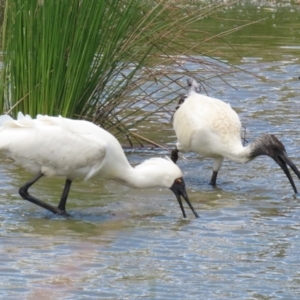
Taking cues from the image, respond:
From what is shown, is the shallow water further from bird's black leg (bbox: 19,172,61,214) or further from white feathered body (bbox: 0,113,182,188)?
white feathered body (bbox: 0,113,182,188)

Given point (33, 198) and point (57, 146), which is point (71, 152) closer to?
point (57, 146)

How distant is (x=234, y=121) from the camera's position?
909cm

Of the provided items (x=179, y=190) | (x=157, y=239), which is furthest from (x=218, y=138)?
(x=157, y=239)

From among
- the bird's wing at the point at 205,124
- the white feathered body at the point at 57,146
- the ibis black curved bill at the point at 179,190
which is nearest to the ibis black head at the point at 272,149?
the bird's wing at the point at 205,124

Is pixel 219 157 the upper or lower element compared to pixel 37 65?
lower

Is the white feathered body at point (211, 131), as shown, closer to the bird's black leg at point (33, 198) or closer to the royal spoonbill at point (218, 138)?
the royal spoonbill at point (218, 138)

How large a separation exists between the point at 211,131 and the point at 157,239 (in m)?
2.18

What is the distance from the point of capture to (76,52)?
8891mm

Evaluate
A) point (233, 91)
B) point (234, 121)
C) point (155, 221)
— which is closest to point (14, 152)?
point (155, 221)

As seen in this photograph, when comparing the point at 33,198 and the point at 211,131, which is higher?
the point at 211,131

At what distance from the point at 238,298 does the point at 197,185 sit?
10.5 ft

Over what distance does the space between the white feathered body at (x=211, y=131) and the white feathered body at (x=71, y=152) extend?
4.20ft

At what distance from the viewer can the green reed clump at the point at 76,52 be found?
28.9ft

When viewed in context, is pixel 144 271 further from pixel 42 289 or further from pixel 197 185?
pixel 197 185
